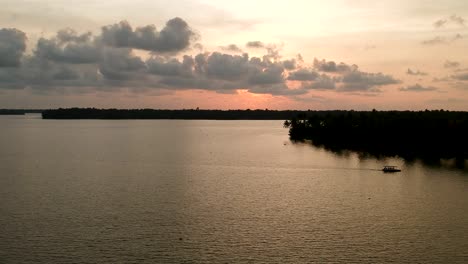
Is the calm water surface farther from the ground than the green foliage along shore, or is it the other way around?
the green foliage along shore

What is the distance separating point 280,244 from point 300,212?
15380 millimetres

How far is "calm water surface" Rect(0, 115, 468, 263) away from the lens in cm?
4969

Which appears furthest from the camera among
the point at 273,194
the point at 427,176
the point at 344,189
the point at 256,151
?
the point at 256,151

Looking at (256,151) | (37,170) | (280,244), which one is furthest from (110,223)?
(256,151)

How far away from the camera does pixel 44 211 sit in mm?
65938

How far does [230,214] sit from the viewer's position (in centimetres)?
6556

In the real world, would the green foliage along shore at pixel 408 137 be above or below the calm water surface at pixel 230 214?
above

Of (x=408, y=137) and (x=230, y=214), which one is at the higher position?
(x=408, y=137)

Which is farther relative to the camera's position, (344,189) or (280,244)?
(344,189)

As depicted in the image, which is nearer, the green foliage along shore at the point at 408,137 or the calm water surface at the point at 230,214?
the calm water surface at the point at 230,214

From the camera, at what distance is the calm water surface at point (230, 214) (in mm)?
49688

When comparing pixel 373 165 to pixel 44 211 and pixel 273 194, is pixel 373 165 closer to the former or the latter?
pixel 273 194

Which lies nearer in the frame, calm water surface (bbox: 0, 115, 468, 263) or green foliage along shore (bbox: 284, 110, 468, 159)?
calm water surface (bbox: 0, 115, 468, 263)

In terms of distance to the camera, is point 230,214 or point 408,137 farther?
point 408,137
